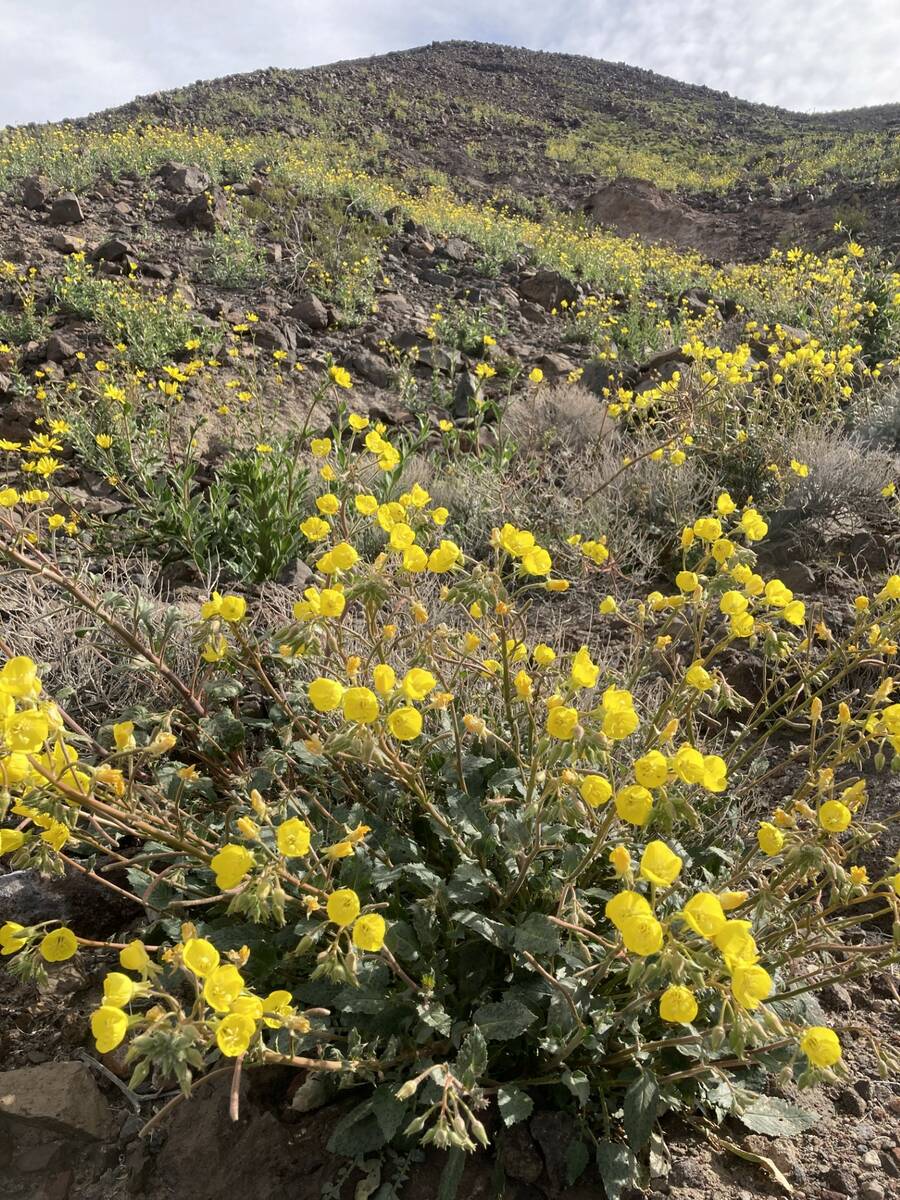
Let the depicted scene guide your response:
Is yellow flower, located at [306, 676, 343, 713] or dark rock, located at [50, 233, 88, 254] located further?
dark rock, located at [50, 233, 88, 254]

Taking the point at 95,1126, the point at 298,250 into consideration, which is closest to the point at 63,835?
the point at 95,1126

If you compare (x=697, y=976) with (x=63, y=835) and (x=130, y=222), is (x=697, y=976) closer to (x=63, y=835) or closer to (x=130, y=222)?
(x=63, y=835)

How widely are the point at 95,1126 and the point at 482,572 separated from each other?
5.41 feet

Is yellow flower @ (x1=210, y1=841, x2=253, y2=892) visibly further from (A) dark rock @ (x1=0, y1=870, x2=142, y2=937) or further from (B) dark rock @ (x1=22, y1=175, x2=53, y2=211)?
(B) dark rock @ (x1=22, y1=175, x2=53, y2=211)

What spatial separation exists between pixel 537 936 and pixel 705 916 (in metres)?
0.60

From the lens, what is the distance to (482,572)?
5.56 ft

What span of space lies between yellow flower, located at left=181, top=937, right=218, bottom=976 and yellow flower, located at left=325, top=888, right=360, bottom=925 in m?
0.21

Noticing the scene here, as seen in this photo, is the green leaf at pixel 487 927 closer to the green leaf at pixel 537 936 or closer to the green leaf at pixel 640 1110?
the green leaf at pixel 537 936

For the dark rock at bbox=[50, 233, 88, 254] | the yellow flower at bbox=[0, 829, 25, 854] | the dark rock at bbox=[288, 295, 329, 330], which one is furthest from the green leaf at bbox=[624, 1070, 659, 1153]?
Result: the dark rock at bbox=[50, 233, 88, 254]

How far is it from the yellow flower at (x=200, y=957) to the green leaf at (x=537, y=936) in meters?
0.73

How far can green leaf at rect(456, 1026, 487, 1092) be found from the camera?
1.46 meters

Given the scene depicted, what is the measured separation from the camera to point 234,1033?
1.18m

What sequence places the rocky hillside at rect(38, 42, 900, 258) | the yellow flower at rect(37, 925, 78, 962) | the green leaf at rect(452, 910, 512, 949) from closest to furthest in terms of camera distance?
the yellow flower at rect(37, 925, 78, 962) < the green leaf at rect(452, 910, 512, 949) < the rocky hillside at rect(38, 42, 900, 258)

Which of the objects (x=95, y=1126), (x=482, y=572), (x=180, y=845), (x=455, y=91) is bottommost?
(x=95, y=1126)
